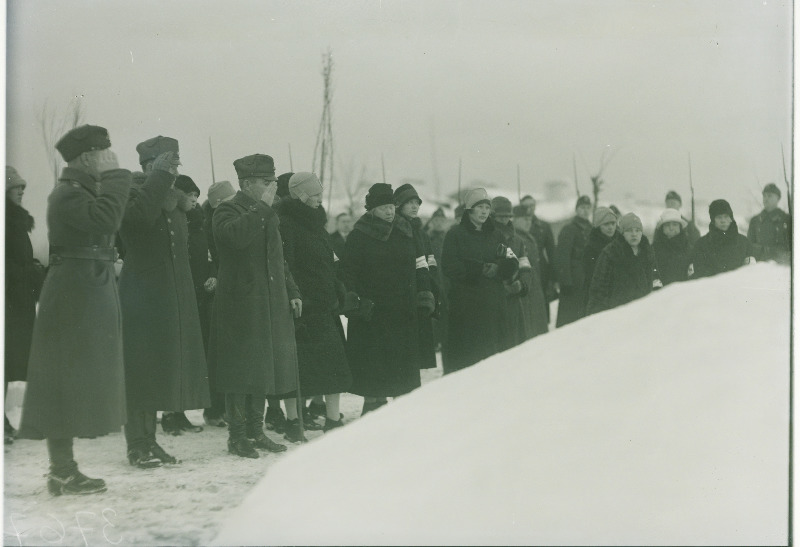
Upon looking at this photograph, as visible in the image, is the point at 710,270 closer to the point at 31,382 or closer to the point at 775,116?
the point at 775,116

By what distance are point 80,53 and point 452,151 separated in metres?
2.42

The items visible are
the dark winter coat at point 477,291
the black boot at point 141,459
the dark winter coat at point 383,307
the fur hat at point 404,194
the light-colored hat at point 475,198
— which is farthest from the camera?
the dark winter coat at point 477,291

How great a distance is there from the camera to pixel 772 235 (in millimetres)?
6195

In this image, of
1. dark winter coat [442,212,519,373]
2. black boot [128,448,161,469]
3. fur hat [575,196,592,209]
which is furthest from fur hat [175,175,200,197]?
fur hat [575,196,592,209]

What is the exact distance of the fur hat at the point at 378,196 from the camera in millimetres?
6762

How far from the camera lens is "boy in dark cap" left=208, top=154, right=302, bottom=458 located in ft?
21.2

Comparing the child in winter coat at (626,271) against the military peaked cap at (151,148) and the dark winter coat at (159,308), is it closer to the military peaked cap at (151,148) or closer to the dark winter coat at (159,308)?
the dark winter coat at (159,308)

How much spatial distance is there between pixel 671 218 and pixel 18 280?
4245 millimetres

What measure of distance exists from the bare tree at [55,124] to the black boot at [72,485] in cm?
169

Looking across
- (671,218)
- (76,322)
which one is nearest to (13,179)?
(76,322)

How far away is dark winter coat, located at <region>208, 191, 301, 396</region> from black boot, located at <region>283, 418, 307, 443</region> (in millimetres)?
317

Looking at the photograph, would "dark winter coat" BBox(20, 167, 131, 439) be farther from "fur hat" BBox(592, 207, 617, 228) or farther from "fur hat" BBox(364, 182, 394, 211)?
"fur hat" BBox(592, 207, 617, 228)

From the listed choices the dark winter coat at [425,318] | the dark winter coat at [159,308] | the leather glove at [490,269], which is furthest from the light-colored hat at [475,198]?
the dark winter coat at [159,308]

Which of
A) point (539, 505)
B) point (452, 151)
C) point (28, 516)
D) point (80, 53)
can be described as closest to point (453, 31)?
point (452, 151)
